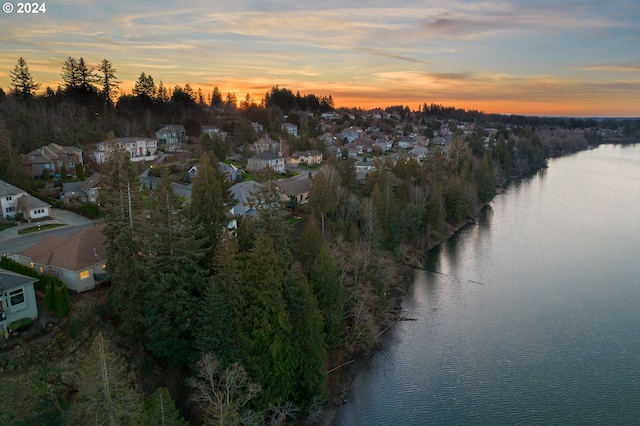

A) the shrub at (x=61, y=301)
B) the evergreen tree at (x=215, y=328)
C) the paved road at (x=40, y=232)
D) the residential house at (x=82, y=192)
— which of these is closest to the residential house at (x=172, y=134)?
the residential house at (x=82, y=192)

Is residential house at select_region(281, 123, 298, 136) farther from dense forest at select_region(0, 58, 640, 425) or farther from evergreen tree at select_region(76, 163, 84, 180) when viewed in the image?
dense forest at select_region(0, 58, 640, 425)

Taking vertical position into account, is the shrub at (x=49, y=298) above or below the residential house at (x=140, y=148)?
below

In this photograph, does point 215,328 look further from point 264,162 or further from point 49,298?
point 264,162

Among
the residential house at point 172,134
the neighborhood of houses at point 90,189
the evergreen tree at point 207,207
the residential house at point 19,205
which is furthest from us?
the residential house at point 172,134

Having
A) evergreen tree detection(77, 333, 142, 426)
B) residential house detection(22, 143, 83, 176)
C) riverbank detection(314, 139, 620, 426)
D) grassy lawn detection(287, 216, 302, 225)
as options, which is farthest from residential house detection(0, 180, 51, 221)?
evergreen tree detection(77, 333, 142, 426)

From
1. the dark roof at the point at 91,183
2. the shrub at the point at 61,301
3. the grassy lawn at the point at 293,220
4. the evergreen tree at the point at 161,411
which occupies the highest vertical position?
the dark roof at the point at 91,183

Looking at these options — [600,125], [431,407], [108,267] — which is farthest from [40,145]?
[600,125]

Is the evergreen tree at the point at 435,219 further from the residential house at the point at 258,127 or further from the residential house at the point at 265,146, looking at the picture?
the residential house at the point at 258,127

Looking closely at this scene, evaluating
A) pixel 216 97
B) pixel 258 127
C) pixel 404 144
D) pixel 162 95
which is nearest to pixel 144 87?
pixel 162 95
